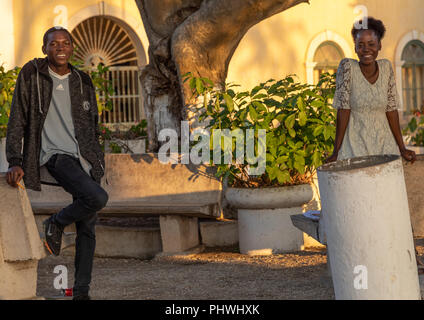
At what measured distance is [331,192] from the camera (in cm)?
373

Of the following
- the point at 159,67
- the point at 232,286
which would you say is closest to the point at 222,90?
the point at 159,67

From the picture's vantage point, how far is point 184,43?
23.8 ft

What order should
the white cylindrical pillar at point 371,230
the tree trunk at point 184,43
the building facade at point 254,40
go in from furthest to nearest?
the building facade at point 254,40 → the tree trunk at point 184,43 → the white cylindrical pillar at point 371,230

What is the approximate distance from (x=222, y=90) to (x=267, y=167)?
121 cm

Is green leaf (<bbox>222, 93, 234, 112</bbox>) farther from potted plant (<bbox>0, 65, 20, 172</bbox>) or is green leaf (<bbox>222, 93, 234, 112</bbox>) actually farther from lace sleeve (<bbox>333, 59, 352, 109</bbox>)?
potted plant (<bbox>0, 65, 20, 172</bbox>)

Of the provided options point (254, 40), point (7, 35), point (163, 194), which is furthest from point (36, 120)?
point (254, 40)

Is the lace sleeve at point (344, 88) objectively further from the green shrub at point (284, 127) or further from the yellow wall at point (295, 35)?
the yellow wall at point (295, 35)

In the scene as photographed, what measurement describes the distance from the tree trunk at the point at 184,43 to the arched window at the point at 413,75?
1149cm

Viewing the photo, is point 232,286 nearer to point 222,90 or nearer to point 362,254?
point 362,254

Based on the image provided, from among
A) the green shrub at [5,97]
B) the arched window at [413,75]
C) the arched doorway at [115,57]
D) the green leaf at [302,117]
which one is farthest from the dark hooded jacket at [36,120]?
the arched window at [413,75]

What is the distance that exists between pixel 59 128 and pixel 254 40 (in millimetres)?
11807

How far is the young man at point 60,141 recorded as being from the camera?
4457mm

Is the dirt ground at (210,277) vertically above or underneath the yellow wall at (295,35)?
underneath
